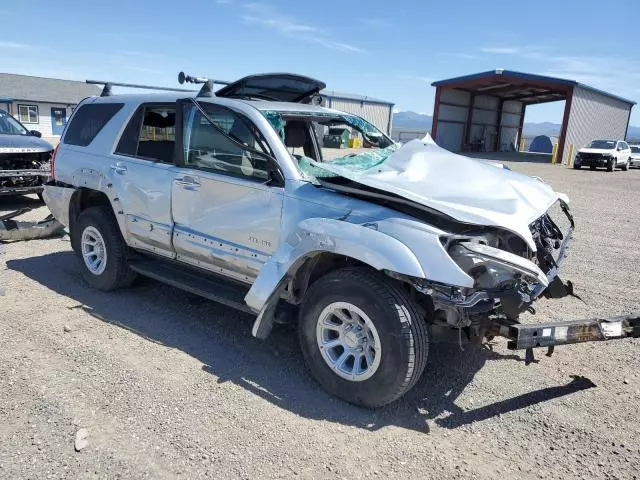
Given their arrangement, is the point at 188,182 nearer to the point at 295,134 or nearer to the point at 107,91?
the point at 295,134

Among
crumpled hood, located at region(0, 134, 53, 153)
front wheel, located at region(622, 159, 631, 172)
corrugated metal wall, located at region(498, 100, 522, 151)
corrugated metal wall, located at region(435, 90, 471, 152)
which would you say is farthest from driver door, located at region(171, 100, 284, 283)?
corrugated metal wall, located at region(498, 100, 522, 151)

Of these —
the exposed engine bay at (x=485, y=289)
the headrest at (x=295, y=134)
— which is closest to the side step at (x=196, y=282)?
the headrest at (x=295, y=134)

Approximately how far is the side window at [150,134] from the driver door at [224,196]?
0.28 metres

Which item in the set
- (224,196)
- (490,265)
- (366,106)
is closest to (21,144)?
(224,196)

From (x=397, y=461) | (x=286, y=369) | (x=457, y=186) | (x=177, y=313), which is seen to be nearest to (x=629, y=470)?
(x=397, y=461)

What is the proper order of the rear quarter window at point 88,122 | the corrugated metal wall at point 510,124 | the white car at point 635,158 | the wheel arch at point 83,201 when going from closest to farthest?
the rear quarter window at point 88,122 → the wheel arch at point 83,201 → the white car at point 635,158 → the corrugated metal wall at point 510,124

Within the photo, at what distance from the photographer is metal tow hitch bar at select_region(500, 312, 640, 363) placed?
3168mm

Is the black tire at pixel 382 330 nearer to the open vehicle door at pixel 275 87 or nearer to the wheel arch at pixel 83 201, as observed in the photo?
the open vehicle door at pixel 275 87

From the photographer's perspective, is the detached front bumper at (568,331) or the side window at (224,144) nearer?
the detached front bumper at (568,331)

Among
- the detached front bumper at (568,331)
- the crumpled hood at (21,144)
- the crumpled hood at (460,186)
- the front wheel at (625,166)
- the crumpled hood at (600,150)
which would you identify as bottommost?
the detached front bumper at (568,331)

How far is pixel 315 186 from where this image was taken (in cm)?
381

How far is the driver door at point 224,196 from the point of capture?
402 centimetres

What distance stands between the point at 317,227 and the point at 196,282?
1567 mm

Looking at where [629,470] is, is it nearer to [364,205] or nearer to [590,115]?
[364,205]
